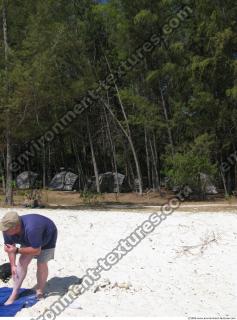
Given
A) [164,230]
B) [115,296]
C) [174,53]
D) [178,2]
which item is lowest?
[115,296]

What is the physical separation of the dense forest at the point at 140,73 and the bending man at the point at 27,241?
9.08 m

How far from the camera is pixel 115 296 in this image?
21.6ft

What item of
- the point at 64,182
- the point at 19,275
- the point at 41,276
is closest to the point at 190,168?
the point at 64,182

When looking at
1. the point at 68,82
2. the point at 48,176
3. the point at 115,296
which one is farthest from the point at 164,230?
the point at 48,176

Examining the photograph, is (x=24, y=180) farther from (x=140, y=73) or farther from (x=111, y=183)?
(x=140, y=73)

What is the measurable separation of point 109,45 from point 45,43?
9.24 m

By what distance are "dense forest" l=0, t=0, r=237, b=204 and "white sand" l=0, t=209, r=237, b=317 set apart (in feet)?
20.3

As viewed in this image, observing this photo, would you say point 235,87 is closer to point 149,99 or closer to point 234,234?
point 149,99

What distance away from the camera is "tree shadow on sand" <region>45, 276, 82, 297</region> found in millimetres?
6664

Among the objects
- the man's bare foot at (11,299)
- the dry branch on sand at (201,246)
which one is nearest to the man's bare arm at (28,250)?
the man's bare foot at (11,299)

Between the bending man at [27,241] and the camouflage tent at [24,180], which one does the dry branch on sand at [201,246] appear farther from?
the camouflage tent at [24,180]

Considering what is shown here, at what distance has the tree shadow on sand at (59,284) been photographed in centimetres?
666

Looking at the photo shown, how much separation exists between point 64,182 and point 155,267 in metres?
20.8

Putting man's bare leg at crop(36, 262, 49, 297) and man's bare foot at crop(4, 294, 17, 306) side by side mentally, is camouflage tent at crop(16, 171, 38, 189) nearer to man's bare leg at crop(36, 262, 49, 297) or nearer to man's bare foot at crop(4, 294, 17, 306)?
man's bare leg at crop(36, 262, 49, 297)
